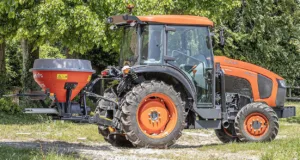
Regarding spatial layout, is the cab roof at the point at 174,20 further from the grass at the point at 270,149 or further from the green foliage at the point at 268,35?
the green foliage at the point at 268,35

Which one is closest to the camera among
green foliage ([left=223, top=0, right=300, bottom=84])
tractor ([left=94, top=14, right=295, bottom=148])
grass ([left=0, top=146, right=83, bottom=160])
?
grass ([left=0, top=146, right=83, bottom=160])

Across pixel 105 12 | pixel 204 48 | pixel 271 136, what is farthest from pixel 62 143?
pixel 105 12

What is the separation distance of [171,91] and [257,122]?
2234mm

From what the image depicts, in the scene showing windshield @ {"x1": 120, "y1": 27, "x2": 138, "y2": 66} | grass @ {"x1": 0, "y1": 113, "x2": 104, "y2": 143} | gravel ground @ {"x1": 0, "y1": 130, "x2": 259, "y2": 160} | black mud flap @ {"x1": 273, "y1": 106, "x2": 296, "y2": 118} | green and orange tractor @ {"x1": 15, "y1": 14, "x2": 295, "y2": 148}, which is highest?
windshield @ {"x1": 120, "y1": 27, "x2": 138, "y2": 66}

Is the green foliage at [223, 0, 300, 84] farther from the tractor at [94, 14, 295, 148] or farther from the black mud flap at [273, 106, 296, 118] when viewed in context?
the tractor at [94, 14, 295, 148]

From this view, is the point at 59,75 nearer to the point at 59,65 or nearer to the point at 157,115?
the point at 59,65

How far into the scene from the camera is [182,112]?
1033cm

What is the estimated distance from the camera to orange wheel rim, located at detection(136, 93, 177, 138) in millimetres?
10156

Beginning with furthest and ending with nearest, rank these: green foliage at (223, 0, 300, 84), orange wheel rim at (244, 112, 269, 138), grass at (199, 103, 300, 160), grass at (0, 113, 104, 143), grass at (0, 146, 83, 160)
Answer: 1. green foliage at (223, 0, 300, 84)
2. grass at (0, 113, 104, 143)
3. orange wheel rim at (244, 112, 269, 138)
4. grass at (199, 103, 300, 160)
5. grass at (0, 146, 83, 160)

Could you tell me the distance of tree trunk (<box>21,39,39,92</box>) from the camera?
20.0 metres

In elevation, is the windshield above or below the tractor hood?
above

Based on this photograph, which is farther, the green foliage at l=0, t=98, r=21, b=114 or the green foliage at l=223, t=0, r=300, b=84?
the green foliage at l=223, t=0, r=300, b=84

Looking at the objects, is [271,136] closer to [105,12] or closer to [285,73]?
[105,12]

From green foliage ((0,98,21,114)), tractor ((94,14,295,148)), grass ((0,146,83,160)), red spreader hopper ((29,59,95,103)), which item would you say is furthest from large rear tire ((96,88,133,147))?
green foliage ((0,98,21,114))
